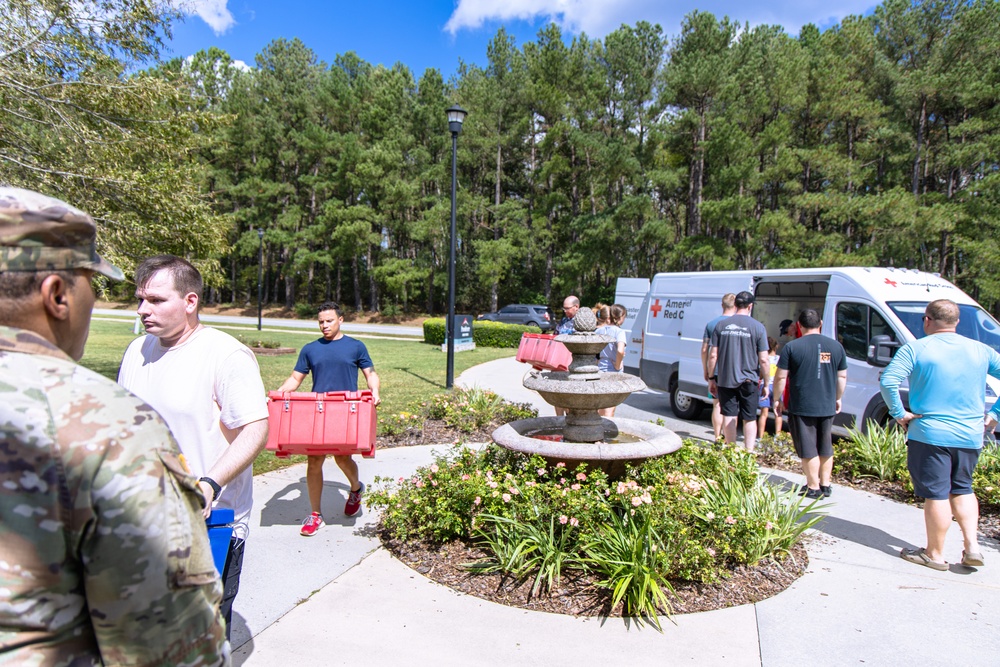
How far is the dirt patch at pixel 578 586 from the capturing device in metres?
3.67

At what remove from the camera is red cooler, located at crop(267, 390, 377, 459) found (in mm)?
4344

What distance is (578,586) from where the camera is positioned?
383 centimetres

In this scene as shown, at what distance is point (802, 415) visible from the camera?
570 centimetres

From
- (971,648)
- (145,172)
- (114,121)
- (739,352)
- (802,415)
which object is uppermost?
(114,121)

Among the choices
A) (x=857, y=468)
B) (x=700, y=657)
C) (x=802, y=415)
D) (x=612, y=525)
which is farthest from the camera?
(x=857, y=468)

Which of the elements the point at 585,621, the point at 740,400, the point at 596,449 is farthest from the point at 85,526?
the point at 740,400

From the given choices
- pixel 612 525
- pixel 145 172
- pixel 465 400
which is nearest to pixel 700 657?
pixel 612 525

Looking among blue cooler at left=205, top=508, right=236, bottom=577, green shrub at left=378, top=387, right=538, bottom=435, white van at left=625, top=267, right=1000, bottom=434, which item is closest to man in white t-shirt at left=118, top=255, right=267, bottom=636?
blue cooler at left=205, top=508, right=236, bottom=577

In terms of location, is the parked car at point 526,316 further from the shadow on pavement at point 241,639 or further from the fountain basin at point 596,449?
the shadow on pavement at point 241,639

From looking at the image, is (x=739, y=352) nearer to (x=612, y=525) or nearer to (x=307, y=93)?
(x=612, y=525)

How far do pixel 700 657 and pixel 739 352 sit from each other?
4.11 m

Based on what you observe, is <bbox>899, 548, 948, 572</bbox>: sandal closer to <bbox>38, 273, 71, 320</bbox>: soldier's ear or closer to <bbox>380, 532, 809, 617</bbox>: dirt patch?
<bbox>380, 532, 809, 617</bbox>: dirt patch

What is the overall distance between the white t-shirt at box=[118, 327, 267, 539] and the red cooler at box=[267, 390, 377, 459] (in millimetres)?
1586

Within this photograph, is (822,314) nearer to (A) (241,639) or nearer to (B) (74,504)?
(A) (241,639)
